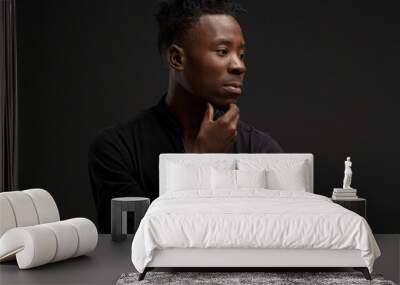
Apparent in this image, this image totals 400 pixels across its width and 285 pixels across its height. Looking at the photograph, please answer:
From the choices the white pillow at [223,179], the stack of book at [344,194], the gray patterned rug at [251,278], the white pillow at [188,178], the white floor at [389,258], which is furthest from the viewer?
the stack of book at [344,194]

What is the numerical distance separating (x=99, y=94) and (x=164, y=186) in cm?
120

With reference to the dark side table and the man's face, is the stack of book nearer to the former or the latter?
the man's face

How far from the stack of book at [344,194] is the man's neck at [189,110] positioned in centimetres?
153

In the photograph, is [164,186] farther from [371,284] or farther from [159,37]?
[371,284]

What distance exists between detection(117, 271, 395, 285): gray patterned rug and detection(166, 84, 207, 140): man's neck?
2.16 meters

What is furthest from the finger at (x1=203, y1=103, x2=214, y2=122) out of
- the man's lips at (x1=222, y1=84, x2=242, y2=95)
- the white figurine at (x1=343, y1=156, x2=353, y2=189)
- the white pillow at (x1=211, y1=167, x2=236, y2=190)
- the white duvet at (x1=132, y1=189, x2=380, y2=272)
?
the white duvet at (x1=132, y1=189, x2=380, y2=272)

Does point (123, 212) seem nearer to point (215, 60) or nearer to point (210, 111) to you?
point (210, 111)

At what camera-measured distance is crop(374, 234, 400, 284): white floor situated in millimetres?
4992

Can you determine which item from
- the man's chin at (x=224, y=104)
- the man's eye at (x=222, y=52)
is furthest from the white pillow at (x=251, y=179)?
the man's eye at (x=222, y=52)

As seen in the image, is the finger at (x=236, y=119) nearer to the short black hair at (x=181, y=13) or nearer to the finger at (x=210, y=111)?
the finger at (x=210, y=111)

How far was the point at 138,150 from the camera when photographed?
22.3 feet

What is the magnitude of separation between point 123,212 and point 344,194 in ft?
7.22

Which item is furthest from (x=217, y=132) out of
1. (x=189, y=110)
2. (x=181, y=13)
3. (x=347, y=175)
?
(x=347, y=175)

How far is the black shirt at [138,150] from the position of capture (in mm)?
6789
